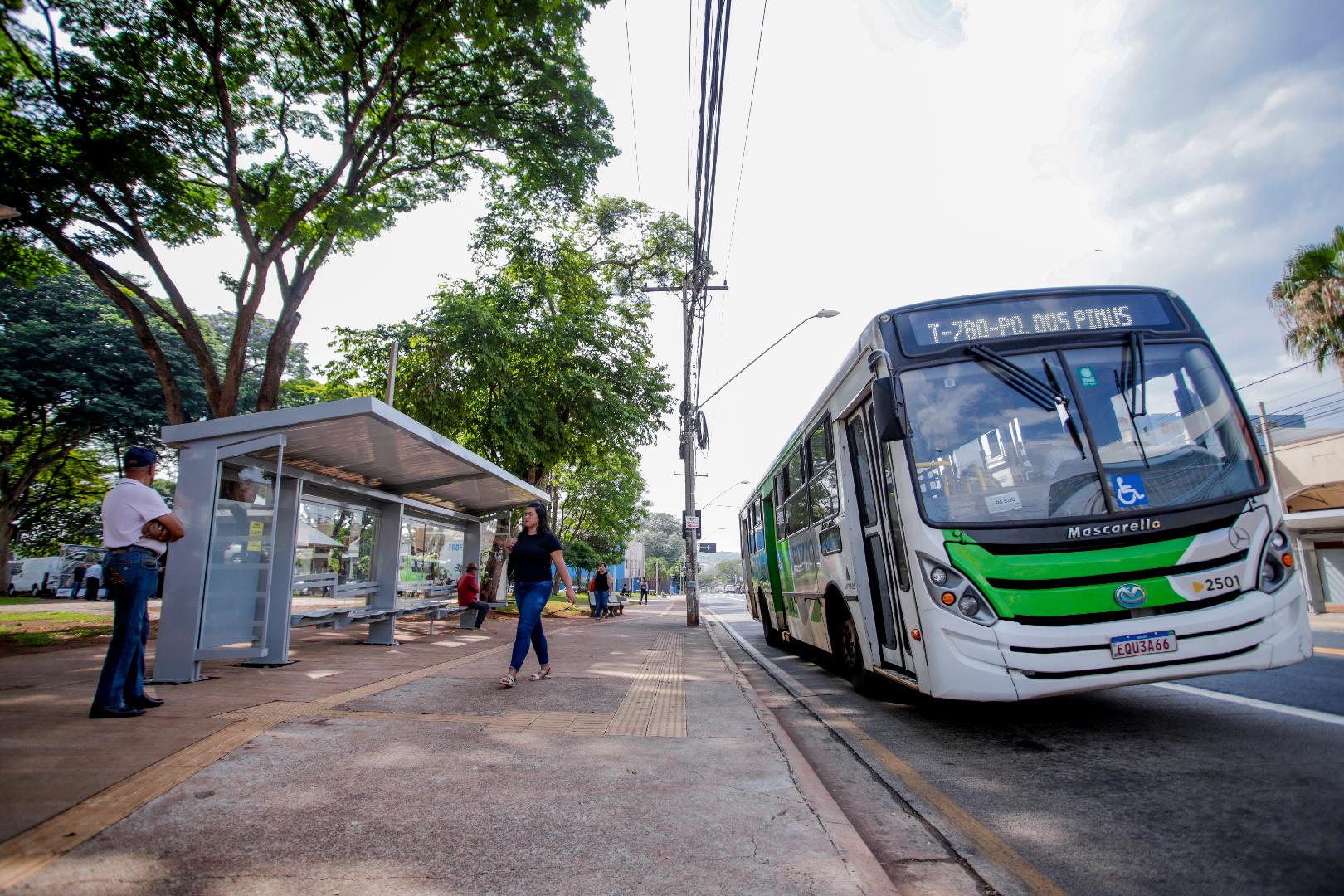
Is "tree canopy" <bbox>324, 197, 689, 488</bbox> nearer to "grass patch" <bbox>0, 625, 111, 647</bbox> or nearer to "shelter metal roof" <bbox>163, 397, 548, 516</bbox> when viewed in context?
"shelter metal roof" <bbox>163, 397, 548, 516</bbox>

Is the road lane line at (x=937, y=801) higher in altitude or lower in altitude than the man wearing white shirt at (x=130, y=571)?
lower

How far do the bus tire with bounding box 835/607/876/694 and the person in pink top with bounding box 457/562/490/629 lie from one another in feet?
29.7

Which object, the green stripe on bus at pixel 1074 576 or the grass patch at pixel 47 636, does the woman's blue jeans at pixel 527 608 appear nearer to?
the green stripe on bus at pixel 1074 576

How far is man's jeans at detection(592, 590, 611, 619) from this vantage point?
25453 millimetres

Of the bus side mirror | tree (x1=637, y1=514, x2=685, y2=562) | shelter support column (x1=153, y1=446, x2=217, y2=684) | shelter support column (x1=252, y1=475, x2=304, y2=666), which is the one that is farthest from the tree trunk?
tree (x1=637, y1=514, x2=685, y2=562)

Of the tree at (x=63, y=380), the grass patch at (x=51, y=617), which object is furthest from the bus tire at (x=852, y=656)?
the tree at (x=63, y=380)

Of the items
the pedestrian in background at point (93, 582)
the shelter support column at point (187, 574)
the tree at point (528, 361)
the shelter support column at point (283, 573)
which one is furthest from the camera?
the pedestrian in background at point (93, 582)

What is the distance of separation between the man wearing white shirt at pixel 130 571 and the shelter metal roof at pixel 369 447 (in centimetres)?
165

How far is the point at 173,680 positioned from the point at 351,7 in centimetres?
1087

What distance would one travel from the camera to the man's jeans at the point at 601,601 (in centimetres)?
2545

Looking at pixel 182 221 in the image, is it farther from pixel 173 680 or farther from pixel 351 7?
pixel 173 680

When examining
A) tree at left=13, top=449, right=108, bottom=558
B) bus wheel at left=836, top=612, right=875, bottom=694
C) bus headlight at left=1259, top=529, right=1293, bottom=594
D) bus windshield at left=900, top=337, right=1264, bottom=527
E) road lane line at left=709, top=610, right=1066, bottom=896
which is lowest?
road lane line at left=709, top=610, right=1066, bottom=896

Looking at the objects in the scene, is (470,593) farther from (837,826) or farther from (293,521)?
(837,826)

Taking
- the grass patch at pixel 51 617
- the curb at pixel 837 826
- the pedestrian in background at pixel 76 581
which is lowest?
the curb at pixel 837 826
